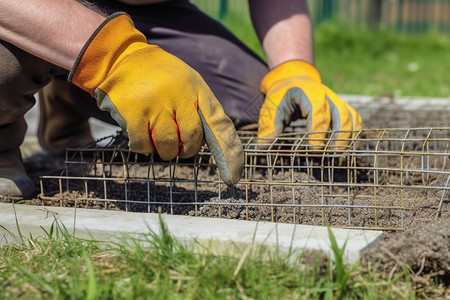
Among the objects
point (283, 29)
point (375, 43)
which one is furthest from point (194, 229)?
point (375, 43)

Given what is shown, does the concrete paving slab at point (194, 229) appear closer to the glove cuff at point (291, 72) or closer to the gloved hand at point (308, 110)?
the gloved hand at point (308, 110)

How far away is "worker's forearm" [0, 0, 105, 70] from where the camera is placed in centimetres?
170

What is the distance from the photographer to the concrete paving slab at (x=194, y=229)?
133cm

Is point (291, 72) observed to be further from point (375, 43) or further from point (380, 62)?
point (375, 43)

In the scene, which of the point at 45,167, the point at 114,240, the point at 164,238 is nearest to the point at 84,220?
the point at 114,240

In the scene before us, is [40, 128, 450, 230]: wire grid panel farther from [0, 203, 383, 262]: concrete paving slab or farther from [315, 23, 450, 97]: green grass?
[315, 23, 450, 97]: green grass

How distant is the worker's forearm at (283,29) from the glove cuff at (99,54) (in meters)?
1.05

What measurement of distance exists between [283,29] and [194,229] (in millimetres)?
1458

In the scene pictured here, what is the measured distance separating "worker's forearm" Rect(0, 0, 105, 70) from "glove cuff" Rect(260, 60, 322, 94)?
91 cm

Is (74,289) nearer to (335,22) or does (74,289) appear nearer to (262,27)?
(262,27)

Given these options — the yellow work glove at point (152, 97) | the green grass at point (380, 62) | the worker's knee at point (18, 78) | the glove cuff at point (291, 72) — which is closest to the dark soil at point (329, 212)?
the yellow work glove at point (152, 97)

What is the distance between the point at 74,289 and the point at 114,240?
29 cm

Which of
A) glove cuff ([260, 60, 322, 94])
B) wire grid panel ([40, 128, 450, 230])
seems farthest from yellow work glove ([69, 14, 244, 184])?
glove cuff ([260, 60, 322, 94])

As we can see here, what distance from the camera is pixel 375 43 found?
8.93 m
